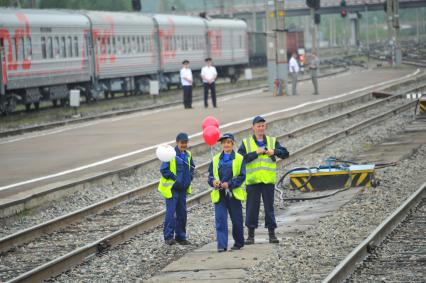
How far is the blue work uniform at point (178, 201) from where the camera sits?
501 inches

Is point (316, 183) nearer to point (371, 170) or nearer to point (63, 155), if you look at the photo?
point (371, 170)

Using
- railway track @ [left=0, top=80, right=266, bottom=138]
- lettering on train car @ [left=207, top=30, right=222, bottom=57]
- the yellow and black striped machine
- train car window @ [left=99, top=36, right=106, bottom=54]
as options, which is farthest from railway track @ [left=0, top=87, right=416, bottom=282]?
lettering on train car @ [left=207, top=30, right=222, bottom=57]

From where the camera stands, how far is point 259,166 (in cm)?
1231

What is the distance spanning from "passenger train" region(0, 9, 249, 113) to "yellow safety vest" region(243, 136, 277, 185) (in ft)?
74.9

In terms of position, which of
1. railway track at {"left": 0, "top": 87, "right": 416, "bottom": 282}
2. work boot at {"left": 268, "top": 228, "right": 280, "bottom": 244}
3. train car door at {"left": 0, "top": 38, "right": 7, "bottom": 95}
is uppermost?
train car door at {"left": 0, "top": 38, "right": 7, "bottom": 95}

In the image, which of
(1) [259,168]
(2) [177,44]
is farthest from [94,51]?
(1) [259,168]

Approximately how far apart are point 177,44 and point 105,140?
26.0 metres

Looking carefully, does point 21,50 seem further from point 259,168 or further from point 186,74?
point 259,168

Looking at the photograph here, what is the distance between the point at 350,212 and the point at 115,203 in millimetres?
3946

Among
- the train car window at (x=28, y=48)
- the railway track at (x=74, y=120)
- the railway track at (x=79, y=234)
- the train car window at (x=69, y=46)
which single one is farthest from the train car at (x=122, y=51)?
the railway track at (x=79, y=234)

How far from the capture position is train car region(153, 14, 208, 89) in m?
50.3

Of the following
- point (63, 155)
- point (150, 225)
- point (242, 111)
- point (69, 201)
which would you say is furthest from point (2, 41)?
point (150, 225)

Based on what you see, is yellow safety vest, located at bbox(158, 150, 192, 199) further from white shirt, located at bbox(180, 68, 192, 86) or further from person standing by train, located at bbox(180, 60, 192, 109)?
white shirt, located at bbox(180, 68, 192, 86)

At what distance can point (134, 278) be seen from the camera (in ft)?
36.8
